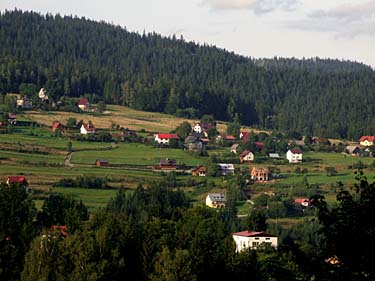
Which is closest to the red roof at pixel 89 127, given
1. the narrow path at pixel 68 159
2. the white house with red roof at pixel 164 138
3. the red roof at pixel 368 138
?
the white house with red roof at pixel 164 138

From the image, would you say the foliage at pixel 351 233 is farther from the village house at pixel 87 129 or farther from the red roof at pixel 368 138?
the red roof at pixel 368 138

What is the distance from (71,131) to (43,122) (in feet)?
15.0

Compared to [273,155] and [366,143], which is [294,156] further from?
[366,143]

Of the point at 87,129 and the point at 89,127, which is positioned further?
the point at 89,127

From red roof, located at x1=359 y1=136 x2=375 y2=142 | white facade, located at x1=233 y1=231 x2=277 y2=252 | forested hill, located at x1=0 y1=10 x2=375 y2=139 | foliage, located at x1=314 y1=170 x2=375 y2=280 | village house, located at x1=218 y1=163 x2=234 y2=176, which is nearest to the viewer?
foliage, located at x1=314 y1=170 x2=375 y2=280

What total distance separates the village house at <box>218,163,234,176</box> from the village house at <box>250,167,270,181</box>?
228 cm

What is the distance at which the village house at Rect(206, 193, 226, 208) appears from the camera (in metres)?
71.4

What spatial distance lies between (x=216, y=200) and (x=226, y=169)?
15968mm

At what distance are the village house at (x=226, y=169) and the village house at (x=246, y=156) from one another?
5.62 meters

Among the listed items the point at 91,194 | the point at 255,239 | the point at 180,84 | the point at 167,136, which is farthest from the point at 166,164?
the point at 180,84

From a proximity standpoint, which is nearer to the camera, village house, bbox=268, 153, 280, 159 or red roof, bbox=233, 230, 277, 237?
red roof, bbox=233, 230, 277, 237

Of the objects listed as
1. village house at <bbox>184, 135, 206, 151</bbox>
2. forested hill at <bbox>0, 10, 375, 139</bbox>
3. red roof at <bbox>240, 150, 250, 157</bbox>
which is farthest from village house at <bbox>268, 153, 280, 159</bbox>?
forested hill at <bbox>0, 10, 375, 139</bbox>

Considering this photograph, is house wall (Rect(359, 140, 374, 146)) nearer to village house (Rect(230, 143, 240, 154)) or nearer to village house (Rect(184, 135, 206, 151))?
village house (Rect(230, 143, 240, 154))

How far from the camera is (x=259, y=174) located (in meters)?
85.9
